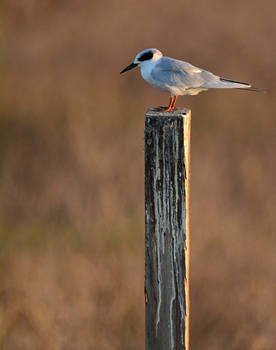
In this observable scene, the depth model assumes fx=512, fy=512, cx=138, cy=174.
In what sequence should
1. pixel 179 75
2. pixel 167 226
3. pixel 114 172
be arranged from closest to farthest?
1. pixel 167 226
2. pixel 179 75
3. pixel 114 172

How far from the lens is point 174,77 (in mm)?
2555

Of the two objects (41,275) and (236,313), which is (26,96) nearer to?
(41,275)

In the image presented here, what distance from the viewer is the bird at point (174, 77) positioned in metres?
2.55

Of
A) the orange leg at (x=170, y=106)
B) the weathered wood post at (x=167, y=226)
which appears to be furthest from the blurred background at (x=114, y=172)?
the orange leg at (x=170, y=106)

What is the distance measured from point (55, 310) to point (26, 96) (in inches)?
153

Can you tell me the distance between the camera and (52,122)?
6.92 m

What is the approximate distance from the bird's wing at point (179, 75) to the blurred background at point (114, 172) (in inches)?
90.1

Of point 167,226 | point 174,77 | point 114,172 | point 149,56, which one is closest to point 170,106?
point 174,77

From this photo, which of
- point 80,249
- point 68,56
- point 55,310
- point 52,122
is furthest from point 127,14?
point 55,310

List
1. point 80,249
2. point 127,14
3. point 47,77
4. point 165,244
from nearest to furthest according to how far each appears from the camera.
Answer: point 165,244 < point 80,249 < point 47,77 < point 127,14

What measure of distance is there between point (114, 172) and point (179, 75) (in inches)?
139

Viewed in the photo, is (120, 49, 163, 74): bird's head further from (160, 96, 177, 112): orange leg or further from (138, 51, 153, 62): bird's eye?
(160, 96, 177, 112): orange leg

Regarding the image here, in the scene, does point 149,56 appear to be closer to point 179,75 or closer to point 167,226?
point 179,75

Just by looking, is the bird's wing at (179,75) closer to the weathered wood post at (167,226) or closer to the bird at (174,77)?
the bird at (174,77)
